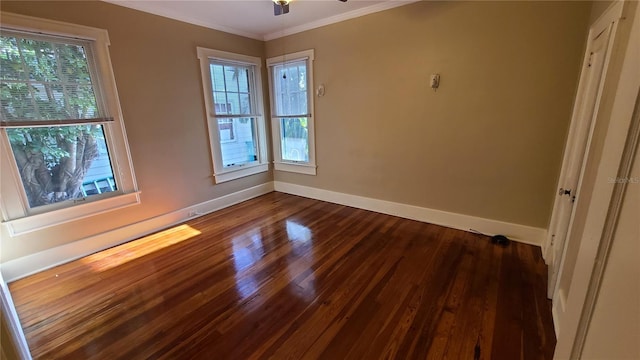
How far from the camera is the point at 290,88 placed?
14.4 ft

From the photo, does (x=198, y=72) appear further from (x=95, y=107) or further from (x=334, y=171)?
(x=334, y=171)

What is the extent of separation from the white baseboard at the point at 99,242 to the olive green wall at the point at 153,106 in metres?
0.06

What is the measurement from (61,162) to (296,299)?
108 inches

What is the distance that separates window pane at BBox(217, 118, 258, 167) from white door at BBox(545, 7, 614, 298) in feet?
13.1

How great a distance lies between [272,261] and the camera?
8.77 feet

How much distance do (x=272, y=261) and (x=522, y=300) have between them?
213 centimetres

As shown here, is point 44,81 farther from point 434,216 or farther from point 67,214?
point 434,216

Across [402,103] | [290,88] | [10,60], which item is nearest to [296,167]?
[290,88]

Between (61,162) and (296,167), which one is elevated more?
(61,162)

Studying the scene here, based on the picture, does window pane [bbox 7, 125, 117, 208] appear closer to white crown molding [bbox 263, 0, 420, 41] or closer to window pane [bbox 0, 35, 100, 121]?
window pane [bbox 0, 35, 100, 121]

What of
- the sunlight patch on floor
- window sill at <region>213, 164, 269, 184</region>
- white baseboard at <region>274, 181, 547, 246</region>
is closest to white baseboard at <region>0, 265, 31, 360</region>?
the sunlight patch on floor

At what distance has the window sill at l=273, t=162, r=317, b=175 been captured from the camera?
14.6 ft

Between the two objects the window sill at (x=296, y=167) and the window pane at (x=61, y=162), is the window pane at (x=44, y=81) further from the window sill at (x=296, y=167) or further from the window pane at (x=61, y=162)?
the window sill at (x=296, y=167)

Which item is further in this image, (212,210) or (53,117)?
(212,210)
